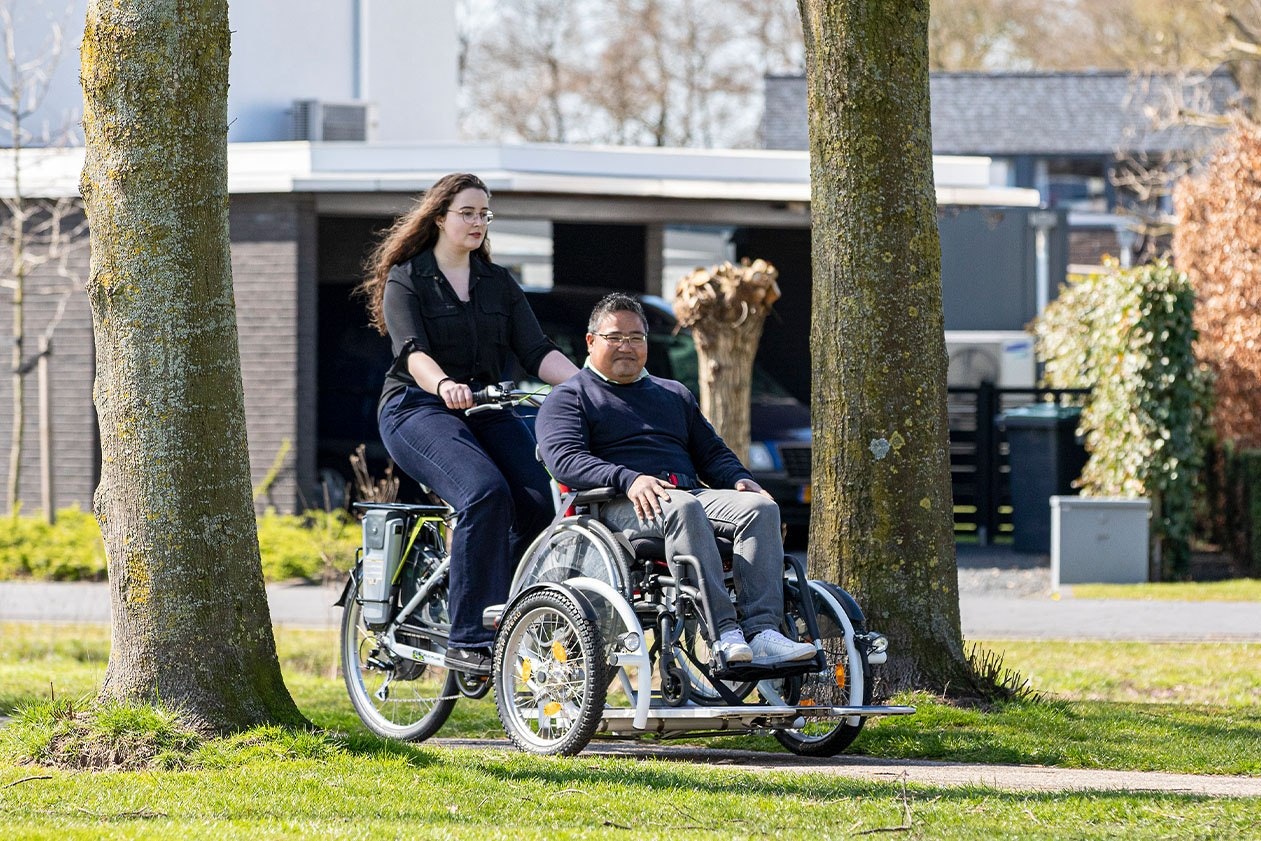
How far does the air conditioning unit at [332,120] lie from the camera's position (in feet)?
71.4

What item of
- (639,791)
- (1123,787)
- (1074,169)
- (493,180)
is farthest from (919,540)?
(1074,169)

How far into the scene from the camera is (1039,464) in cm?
1620

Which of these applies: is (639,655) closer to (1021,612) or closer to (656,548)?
(656,548)

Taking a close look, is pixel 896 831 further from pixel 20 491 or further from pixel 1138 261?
pixel 1138 261

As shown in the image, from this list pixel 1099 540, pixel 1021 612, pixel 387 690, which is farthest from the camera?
pixel 1099 540

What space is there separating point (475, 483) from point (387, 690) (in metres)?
1.18

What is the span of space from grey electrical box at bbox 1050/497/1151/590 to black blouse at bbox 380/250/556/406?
25.5 ft

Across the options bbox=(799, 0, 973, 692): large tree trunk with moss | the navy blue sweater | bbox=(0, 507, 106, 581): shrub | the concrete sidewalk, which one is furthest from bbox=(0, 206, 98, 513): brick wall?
the navy blue sweater

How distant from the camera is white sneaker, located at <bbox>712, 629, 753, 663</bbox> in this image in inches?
238

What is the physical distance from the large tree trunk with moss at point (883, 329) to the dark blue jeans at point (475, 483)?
53.4 inches

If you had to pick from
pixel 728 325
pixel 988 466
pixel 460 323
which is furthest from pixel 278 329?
pixel 460 323

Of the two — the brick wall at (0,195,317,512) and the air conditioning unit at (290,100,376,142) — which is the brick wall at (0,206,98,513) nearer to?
the brick wall at (0,195,317,512)

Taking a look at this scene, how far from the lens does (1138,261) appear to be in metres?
35.2

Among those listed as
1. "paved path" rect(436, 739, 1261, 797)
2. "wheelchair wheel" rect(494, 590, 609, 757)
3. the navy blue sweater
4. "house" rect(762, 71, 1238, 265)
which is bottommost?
"paved path" rect(436, 739, 1261, 797)
